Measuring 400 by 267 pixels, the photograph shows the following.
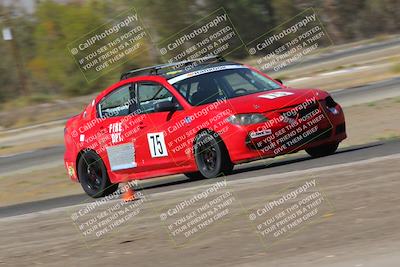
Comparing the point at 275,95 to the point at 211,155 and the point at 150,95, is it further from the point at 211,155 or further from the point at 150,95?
the point at 150,95

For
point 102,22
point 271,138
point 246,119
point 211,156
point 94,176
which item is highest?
point 102,22

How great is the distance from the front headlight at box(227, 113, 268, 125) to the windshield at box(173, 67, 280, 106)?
0.59m

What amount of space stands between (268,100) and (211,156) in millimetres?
1034

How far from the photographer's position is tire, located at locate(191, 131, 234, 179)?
37.9ft

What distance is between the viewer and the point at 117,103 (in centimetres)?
1312

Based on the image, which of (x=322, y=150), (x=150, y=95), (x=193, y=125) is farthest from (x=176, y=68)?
(x=322, y=150)

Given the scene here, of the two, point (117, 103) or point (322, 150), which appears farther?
point (117, 103)

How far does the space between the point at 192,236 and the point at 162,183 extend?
577 cm

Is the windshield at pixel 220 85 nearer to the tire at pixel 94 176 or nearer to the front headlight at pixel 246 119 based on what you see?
the front headlight at pixel 246 119

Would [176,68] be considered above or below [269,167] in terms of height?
above

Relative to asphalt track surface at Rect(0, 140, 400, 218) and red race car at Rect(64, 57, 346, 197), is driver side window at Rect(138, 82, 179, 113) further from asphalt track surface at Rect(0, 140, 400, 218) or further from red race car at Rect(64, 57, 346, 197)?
asphalt track surface at Rect(0, 140, 400, 218)

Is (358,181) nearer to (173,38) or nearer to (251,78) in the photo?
(251,78)

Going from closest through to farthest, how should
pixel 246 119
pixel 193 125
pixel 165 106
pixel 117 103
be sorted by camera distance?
pixel 246 119
pixel 193 125
pixel 165 106
pixel 117 103

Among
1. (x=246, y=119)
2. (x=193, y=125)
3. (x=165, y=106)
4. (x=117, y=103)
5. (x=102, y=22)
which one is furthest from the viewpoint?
(x=102, y=22)
